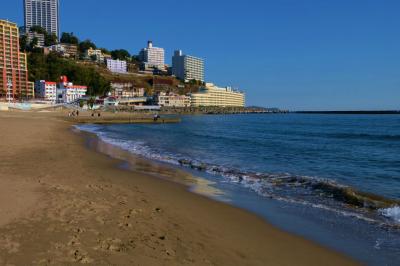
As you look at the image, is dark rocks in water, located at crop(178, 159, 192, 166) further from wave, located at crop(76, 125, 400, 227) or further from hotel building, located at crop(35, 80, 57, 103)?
hotel building, located at crop(35, 80, 57, 103)

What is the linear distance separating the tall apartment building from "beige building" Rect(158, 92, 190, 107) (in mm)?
64309

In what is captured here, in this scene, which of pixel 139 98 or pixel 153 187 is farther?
pixel 139 98

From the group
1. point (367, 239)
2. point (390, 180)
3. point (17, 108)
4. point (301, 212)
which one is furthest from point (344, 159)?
point (17, 108)

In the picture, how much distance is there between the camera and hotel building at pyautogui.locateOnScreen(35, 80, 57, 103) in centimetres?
12862

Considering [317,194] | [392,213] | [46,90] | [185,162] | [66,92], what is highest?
[46,90]

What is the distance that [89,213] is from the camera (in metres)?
7.23

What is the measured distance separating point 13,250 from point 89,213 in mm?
2232

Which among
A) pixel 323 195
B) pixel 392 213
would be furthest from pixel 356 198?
pixel 392 213

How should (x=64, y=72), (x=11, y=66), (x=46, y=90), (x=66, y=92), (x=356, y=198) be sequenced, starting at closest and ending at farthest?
(x=356, y=198) → (x=11, y=66) → (x=46, y=90) → (x=66, y=92) → (x=64, y=72)

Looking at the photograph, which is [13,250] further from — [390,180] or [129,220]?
[390,180]

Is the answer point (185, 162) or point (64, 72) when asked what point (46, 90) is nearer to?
point (64, 72)

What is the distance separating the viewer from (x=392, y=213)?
8.51m

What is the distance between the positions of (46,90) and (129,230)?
444 ft

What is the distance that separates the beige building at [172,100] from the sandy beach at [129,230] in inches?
6447
